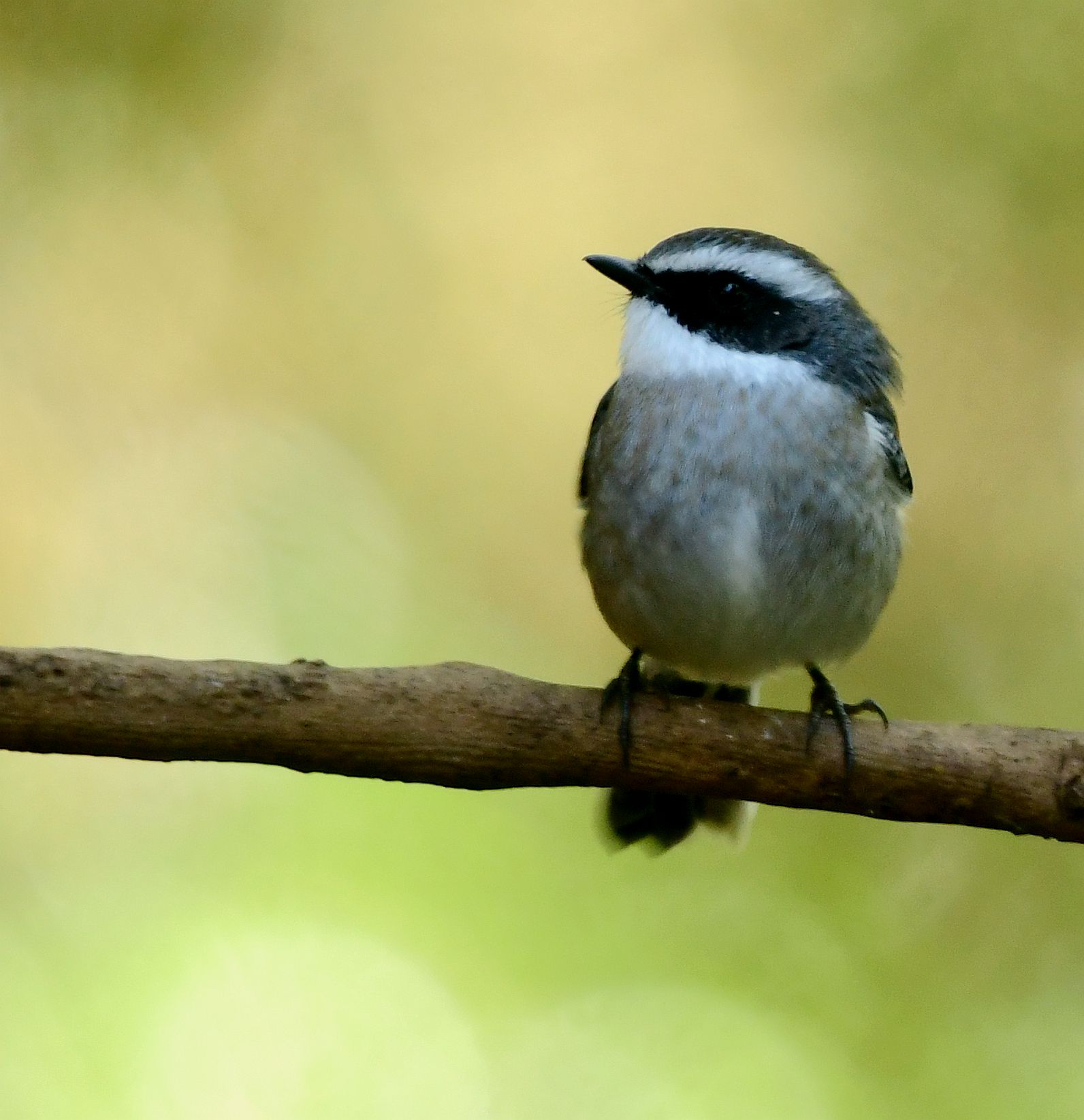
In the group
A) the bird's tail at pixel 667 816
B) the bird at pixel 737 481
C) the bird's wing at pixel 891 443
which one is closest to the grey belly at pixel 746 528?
the bird at pixel 737 481

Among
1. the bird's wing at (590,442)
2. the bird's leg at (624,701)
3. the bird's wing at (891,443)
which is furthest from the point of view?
the bird's wing at (590,442)

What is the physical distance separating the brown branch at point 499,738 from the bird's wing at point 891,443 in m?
0.81

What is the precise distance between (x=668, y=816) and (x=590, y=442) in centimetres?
107

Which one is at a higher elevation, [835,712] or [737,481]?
[737,481]

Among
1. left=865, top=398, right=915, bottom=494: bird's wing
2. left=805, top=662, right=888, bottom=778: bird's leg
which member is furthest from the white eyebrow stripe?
left=805, top=662, right=888, bottom=778: bird's leg

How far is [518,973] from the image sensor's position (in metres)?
4.66

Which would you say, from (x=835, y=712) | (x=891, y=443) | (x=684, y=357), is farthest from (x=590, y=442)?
(x=835, y=712)

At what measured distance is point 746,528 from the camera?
333cm

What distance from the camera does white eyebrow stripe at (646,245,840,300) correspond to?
11.8 ft

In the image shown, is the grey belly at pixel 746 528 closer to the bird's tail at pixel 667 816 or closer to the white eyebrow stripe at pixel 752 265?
the white eyebrow stripe at pixel 752 265

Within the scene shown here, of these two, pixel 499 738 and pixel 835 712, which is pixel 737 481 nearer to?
pixel 835 712

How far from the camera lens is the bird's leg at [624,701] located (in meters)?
3.05

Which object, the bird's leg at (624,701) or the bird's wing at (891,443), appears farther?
the bird's wing at (891,443)

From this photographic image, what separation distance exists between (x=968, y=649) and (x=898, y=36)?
2649 millimetres
